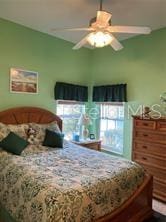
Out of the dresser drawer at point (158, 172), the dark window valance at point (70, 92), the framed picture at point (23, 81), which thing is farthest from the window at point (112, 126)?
the framed picture at point (23, 81)

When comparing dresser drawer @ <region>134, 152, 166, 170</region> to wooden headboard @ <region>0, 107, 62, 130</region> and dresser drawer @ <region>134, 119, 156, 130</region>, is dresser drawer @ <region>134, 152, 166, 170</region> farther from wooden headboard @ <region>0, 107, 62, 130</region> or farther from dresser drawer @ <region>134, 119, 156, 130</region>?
wooden headboard @ <region>0, 107, 62, 130</region>

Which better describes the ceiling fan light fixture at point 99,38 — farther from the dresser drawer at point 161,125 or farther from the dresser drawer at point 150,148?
the dresser drawer at point 150,148

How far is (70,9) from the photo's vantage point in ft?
10.2

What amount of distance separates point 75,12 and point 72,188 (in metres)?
2.63

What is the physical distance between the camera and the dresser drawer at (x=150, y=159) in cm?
324

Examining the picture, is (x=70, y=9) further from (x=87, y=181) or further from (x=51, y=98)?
(x=87, y=181)

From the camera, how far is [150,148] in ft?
11.2

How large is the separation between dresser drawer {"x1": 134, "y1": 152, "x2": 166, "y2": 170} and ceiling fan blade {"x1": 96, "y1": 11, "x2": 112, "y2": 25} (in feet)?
7.39

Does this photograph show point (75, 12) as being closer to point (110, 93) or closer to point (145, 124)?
point (110, 93)

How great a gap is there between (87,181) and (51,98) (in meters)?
2.59

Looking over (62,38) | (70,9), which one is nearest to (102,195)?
(70,9)

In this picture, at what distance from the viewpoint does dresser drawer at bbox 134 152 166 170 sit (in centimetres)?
324

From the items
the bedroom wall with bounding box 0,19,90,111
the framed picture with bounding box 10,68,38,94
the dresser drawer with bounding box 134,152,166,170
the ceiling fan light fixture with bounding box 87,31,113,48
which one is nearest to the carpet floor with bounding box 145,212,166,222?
the dresser drawer with bounding box 134,152,166,170

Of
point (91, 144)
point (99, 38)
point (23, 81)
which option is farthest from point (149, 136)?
point (23, 81)
